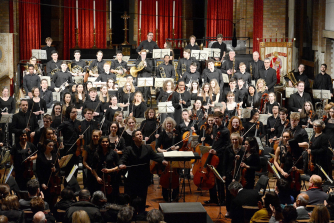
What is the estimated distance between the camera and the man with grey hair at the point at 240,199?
18.0 ft

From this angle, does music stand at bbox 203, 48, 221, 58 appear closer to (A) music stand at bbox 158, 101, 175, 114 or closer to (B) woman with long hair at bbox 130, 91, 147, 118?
(B) woman with long hair at bbox 130, 91, 147, 118

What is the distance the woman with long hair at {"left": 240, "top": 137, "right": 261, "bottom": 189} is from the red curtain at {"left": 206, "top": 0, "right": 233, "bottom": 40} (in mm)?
9679

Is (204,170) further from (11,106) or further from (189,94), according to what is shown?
(11,106)

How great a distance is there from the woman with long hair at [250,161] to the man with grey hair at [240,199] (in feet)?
1.97

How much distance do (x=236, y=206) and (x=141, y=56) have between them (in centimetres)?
630

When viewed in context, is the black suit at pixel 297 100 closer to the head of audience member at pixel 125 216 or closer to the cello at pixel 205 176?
the cello at pixel 205 176

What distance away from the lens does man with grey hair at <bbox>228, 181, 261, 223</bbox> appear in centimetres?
549

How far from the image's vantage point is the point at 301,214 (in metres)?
5.13

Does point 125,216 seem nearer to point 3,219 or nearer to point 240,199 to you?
point 3,219

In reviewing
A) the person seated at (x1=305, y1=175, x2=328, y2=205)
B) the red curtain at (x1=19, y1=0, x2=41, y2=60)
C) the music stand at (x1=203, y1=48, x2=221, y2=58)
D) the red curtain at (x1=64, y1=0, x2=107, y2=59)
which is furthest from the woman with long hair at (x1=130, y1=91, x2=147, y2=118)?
the red curtain at (x1=64, y1=0, x2=107, y2=59)

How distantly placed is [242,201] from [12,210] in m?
2.40

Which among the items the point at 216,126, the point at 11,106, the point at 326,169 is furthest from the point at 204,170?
the point at 11,106

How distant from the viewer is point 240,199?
5.54 metres

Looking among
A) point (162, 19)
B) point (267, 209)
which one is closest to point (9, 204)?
point (267, 209)
